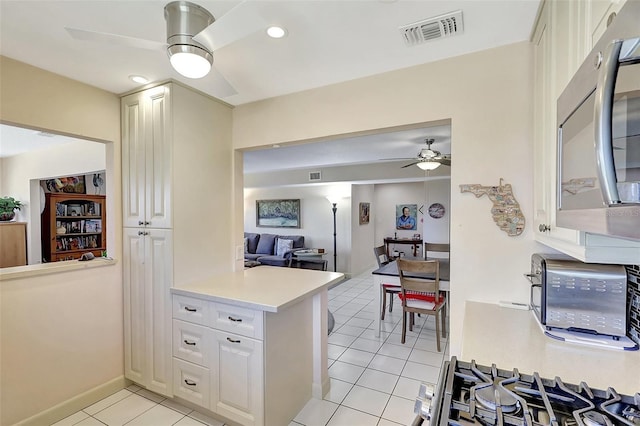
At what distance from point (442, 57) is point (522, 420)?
1.82m

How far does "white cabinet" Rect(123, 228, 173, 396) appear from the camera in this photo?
2129 millimetres

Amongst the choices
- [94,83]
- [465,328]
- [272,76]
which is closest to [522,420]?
[465,328]

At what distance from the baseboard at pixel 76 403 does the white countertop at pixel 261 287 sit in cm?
98

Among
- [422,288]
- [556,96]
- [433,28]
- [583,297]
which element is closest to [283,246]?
[422,288]

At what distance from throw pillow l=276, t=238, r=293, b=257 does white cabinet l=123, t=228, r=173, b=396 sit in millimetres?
4375

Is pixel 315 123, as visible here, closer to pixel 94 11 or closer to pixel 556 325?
→ pixel 94 11

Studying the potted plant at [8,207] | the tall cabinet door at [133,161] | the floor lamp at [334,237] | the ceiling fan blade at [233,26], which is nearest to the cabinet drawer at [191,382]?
the tall cabinet door at [133,161]

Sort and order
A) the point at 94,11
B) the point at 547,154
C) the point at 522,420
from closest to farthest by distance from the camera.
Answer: the point at 522,420 → the point at 547,154 → the point at 94,11

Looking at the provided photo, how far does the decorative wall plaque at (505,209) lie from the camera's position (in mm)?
1612

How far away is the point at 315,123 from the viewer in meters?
2.21

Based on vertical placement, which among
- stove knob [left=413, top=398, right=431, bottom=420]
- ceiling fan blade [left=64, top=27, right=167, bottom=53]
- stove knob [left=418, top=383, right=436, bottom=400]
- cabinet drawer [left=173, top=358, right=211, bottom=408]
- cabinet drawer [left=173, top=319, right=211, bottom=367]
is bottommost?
cabinet drawer [left=173, top=358, right=211, bottom=408]

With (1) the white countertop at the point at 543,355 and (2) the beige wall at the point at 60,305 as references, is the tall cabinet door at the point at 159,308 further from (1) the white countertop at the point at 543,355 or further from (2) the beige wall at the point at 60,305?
(1) the white countertop at the point at 543,355

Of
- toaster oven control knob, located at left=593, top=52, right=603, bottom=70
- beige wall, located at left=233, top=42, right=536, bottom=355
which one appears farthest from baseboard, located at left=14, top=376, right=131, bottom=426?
toaster oven control knob, located at left=593, top=52, right=603, bottom=70

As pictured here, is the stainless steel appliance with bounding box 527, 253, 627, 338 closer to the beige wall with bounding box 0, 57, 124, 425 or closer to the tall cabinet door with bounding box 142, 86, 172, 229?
the tall cabinet door with bounding box 142, 86, 172, 229
